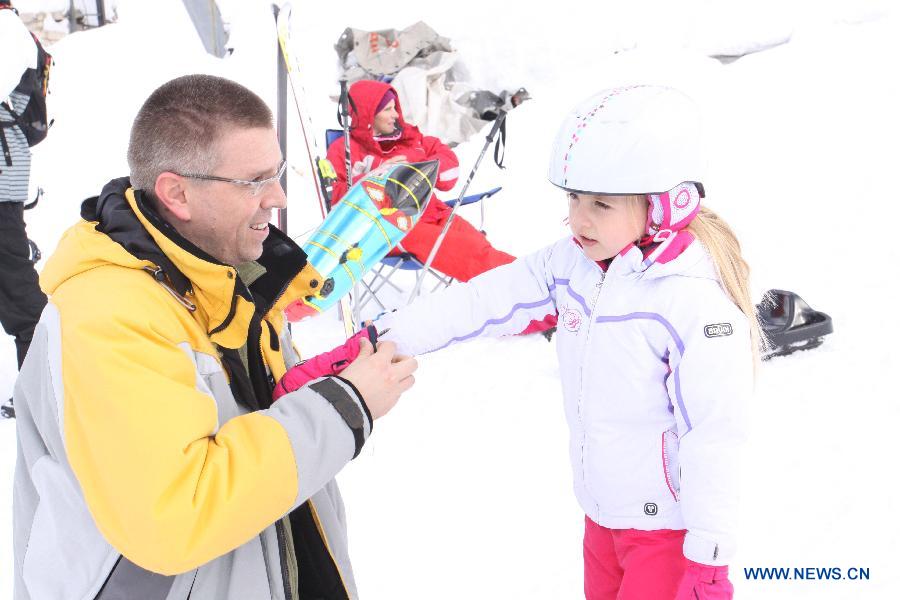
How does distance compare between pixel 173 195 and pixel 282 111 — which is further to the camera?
pixel 282 111

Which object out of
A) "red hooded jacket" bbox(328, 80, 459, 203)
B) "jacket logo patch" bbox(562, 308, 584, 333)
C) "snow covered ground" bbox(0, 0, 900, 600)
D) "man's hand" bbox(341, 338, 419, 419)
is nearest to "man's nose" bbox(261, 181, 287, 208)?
"man's hand" bbox(341, 338, 419, 419)

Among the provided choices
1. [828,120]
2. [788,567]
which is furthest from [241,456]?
[828,120]

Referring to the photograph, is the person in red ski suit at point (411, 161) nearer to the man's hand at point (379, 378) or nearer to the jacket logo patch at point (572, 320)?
the jacket logo patch at point (572, 320)

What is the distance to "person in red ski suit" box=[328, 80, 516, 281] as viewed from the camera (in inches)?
189

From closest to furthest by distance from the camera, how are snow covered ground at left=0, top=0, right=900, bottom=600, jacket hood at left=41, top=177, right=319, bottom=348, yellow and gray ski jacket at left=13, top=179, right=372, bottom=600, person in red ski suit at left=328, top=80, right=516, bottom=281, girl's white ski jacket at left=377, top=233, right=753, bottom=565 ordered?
yellow and gray ski jacket at left=13, top=179, right=372, bottom=600 → jacket hood at left=41, top=177, right=319, bottom=348 → girl's white ski jacket at left=377, top=233, right=753, bottom=565 → snow covered ground at left=0, top=0, right=900, bottom=600 → person in red ski suit at left=328, top=80, right=516, bottom=281

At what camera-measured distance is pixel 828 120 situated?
634 cm

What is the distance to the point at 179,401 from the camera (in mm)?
1001

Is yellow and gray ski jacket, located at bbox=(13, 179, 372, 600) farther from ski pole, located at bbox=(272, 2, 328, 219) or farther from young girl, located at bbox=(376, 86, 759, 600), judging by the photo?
ski pole, located at bbox=(272, 2, 328, 219)

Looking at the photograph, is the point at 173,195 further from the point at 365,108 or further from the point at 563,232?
the point at 563,232

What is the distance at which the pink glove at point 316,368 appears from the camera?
1.39 m

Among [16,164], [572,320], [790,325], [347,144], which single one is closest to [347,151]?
[347,144]

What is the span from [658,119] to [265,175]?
82cm

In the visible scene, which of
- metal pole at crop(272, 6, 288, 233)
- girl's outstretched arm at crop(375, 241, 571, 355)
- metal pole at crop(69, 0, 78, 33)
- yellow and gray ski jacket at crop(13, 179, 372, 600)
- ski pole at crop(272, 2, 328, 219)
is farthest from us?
metal pole at crop(69, 0, 78, 33)

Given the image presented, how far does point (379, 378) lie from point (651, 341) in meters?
0.65
